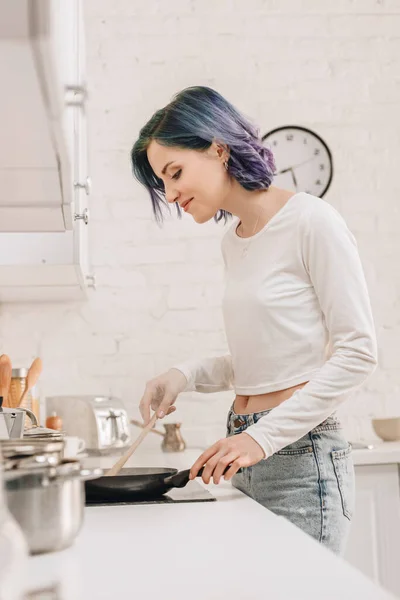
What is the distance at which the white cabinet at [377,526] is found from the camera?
2.20 m

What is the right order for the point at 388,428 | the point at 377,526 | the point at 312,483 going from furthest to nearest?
the point at 388,428 < the point at 377,526 < the point at 312,483

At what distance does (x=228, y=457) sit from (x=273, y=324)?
0.31 meters

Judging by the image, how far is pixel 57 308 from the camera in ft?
8.95

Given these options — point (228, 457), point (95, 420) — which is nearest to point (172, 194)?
point (228, 457)

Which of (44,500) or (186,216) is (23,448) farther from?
(186,216)

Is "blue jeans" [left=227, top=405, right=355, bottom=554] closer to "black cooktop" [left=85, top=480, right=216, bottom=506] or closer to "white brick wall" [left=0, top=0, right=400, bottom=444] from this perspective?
"black cooktop" [left=85, top=480, right=216, bottom=506]

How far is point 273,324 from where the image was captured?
1422mm

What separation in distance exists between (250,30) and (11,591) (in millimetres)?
2774

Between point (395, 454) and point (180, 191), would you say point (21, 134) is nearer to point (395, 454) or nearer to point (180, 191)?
point (180, 191)

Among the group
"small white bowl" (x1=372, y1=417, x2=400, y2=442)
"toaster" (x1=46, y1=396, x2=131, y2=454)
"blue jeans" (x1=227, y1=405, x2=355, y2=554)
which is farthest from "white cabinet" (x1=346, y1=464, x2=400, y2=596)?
"blue jeans" (x1=227, y1=405, x2=355, y2=554)

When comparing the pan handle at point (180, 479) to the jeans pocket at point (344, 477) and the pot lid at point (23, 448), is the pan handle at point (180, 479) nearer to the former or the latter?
the jeans pocket at point (344, 477)

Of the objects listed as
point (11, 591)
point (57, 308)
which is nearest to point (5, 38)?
point (11, 591)

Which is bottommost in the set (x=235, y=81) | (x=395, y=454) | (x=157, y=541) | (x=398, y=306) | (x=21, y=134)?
(x=395, y=454)

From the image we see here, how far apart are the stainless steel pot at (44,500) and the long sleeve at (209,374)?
32.7 inches
